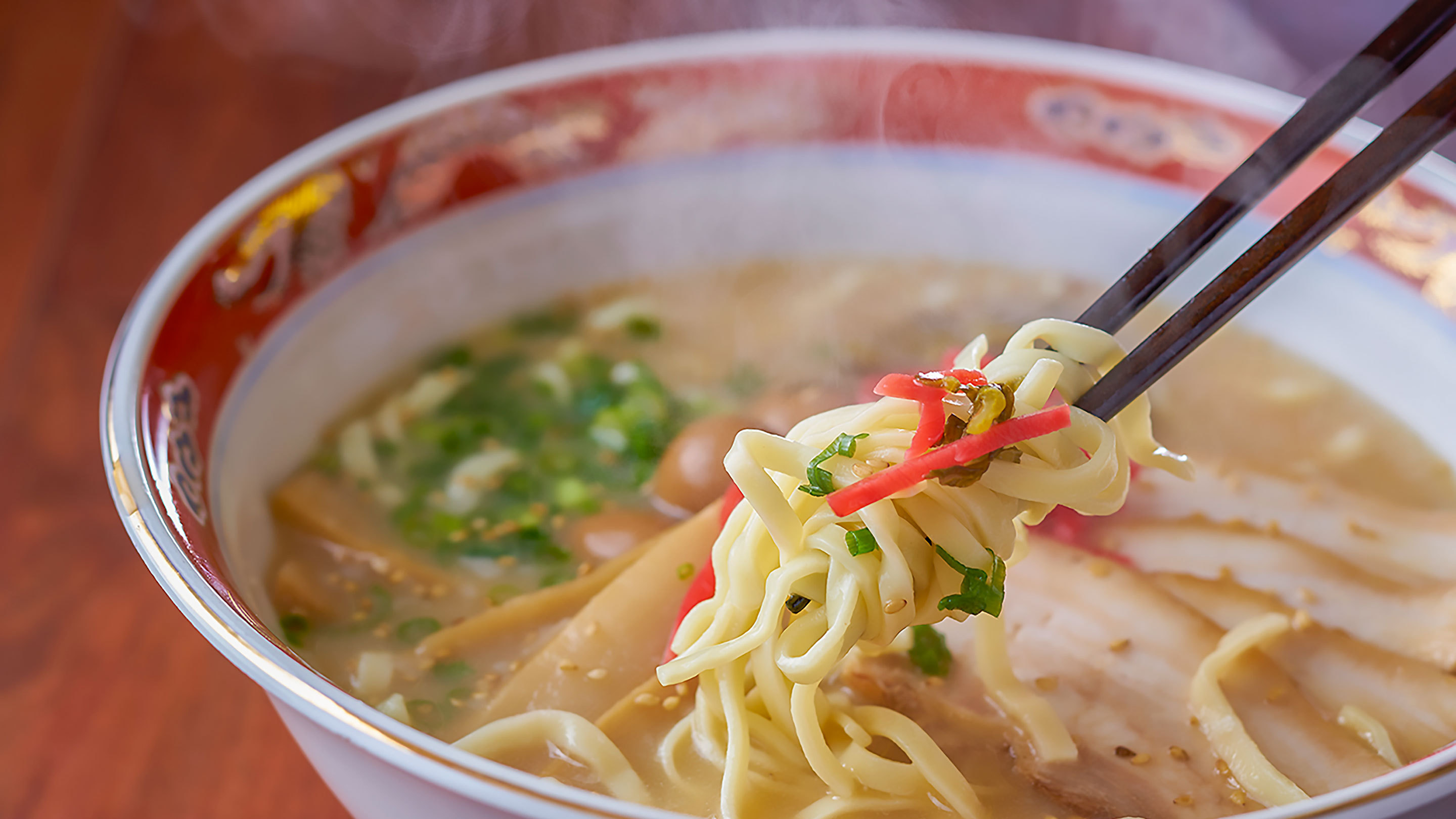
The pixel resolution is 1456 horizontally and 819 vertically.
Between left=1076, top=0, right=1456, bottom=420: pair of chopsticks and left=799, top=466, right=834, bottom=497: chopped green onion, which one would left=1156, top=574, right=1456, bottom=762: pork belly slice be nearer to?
left=1076, top=0, right=1456, bottom=420: pair of chopsticks

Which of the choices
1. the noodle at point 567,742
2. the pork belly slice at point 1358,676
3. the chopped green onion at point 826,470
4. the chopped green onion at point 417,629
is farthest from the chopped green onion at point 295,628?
the pork belly slice at point 1358,676

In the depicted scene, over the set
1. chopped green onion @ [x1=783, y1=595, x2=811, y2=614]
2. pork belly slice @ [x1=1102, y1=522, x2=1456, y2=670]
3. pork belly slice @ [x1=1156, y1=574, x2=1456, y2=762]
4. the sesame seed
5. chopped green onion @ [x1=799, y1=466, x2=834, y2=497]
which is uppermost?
the sesame seed

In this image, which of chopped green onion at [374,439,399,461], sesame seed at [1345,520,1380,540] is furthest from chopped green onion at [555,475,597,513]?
sesame seed at [1345,520,1380,540]

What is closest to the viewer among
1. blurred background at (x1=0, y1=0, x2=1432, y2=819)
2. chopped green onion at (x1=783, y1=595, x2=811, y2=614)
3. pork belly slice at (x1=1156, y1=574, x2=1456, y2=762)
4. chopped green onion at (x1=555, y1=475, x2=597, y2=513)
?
chopped green onion at (x1=783, y1=595, x2=811, y2=614)

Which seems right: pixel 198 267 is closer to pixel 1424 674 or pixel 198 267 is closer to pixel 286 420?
pixel 286 420

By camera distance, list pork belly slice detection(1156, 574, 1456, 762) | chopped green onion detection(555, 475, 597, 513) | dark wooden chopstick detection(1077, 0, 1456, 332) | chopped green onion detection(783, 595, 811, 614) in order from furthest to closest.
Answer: chopped green onion detection(555, 475, 597, 513)
pork belly slice detection(1156, 574, 1456, 762)
chopped green onion detection(783, 595, 811, 614)
dark wooden chopstick detection(1077, 0, 1456, 332)

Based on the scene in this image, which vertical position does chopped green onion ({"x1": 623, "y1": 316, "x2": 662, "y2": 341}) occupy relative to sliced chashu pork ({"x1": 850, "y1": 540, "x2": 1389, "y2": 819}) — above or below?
above

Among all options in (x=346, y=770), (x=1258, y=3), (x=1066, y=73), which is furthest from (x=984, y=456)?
(x=1258, y=3)

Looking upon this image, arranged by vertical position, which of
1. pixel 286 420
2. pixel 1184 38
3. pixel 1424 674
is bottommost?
pixel 286 420
